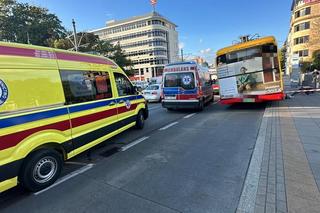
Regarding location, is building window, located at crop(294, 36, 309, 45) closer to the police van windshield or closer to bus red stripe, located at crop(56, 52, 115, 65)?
the police van windshield

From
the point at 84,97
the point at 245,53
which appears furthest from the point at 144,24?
the point at 84,97

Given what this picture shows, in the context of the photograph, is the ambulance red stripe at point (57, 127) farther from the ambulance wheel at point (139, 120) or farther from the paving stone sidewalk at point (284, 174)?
the paving stone sidewalk at point (284, 174)

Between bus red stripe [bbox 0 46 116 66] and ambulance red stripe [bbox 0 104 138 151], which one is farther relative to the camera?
bus red stripe [bbox 0 46 116 66]

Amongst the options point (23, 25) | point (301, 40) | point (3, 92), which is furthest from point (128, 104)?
point (301, 40)

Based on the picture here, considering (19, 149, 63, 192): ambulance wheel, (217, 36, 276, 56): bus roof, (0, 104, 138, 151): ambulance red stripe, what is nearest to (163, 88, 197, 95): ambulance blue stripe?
(217, 36, 276, 56): bus roof

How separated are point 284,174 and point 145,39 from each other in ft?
265

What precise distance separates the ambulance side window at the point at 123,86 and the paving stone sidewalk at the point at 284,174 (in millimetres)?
4066

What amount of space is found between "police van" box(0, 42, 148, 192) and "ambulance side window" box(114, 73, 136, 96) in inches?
30.7

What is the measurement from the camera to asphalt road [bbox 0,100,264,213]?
3027 mm

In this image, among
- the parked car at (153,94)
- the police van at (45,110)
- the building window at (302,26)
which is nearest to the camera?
the police van at (45,110)

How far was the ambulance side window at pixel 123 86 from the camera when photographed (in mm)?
6180

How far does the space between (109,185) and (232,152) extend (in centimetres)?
294

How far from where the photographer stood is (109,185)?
11.9ft

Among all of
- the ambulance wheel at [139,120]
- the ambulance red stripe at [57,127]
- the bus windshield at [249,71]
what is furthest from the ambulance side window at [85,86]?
the bus windshield at [249,71]
